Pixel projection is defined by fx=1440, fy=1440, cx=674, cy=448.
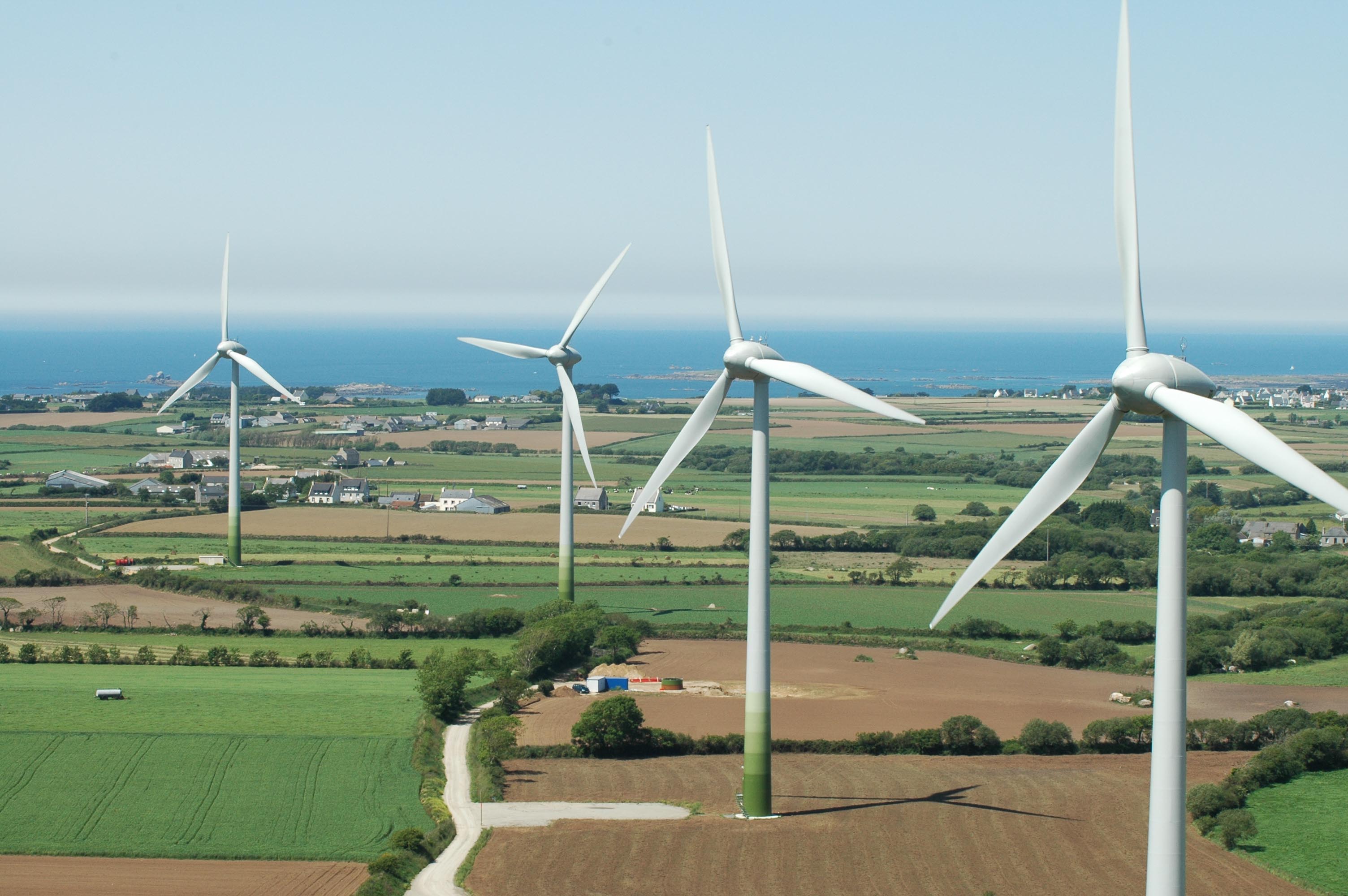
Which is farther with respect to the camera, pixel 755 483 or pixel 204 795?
pixel 204 795

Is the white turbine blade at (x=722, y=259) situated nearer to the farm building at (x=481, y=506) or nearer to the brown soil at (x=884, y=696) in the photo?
the brown soil at (x=884, y=696)

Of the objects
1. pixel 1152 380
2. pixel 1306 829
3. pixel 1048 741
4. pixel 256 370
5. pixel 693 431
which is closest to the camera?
pixel 1152 380

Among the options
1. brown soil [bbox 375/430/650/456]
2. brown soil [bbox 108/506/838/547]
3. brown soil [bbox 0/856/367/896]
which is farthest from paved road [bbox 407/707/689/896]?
brown soil [bbox 375/430/650/456]

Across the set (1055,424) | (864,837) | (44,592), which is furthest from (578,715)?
(1055,424)

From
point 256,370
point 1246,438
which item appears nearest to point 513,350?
point 256,370

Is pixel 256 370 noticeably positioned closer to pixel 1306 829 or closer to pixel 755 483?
pixel 755 483

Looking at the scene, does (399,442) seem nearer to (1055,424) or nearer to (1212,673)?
(1055,424)
